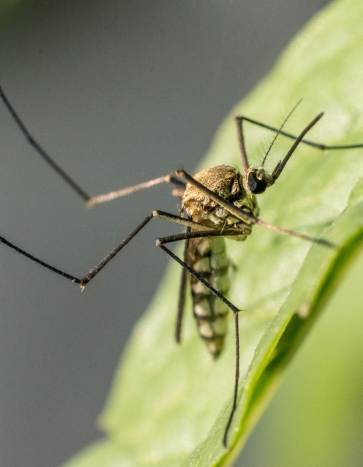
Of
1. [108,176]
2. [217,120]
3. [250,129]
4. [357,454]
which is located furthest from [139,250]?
Result: [357,454]

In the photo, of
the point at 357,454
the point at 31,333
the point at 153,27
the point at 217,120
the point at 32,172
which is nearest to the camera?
the point at 357,454

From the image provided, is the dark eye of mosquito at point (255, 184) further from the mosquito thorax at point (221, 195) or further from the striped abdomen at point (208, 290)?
the striped abdomen at point (208, 290)

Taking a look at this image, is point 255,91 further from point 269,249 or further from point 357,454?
point 357,454

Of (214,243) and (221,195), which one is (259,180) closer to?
(221,195)

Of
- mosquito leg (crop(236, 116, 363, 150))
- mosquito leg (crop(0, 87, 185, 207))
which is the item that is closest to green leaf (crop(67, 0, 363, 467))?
mosquito leg (crop(236, 116, 363, 150))

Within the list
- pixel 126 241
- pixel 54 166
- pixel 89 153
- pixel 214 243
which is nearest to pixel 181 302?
pixel 214 243

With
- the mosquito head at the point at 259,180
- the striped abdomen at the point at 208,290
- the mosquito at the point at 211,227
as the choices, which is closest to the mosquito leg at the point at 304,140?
the mosquito at the point at 211,227
